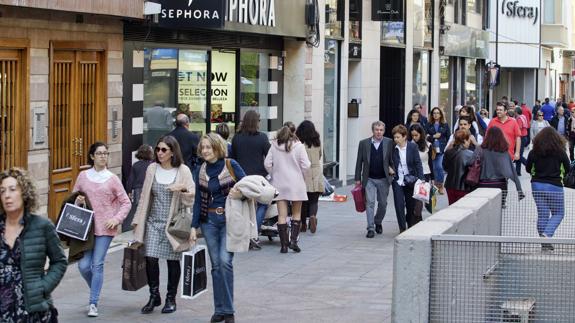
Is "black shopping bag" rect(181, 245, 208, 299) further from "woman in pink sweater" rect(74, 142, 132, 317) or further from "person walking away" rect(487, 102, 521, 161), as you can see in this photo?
"person walking away" rect(487, 102, 521, 161)

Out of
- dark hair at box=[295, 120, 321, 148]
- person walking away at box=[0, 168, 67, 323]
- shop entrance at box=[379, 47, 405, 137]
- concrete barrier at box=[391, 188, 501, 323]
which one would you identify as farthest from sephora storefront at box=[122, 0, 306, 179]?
person walking away at box=[0, 168, 67, 323]

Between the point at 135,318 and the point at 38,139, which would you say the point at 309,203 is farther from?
the point at 135,318

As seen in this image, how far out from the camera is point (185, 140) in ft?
54.3

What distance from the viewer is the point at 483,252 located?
7867mm

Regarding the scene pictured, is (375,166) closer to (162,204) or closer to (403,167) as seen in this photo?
(403,167)

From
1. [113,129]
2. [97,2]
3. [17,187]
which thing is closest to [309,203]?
[113,129]

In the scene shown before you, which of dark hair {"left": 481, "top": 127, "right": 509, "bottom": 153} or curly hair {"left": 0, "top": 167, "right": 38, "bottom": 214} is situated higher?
dark hair {"left": 481, "top": 127, "right": 509, "bottom": 153}

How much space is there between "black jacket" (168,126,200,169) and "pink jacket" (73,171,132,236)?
215 inches

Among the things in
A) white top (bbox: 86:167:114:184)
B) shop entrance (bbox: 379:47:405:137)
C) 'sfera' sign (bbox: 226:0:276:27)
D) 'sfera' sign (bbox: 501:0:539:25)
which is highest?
'sfera' sign (bbox: 501:0:539:25)

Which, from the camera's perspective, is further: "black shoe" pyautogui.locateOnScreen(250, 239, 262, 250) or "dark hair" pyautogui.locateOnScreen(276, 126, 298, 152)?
"black shoe" pyautogui.locateOnScreen(250, 239, 262, 250)


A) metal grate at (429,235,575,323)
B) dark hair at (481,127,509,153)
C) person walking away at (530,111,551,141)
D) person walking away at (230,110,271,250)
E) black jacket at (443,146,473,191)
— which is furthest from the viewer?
person walking away at (530,111,551,141)

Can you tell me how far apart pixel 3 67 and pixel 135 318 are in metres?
4.18

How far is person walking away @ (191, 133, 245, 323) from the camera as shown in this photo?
10.5 m

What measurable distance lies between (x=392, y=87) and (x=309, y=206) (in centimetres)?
1308
